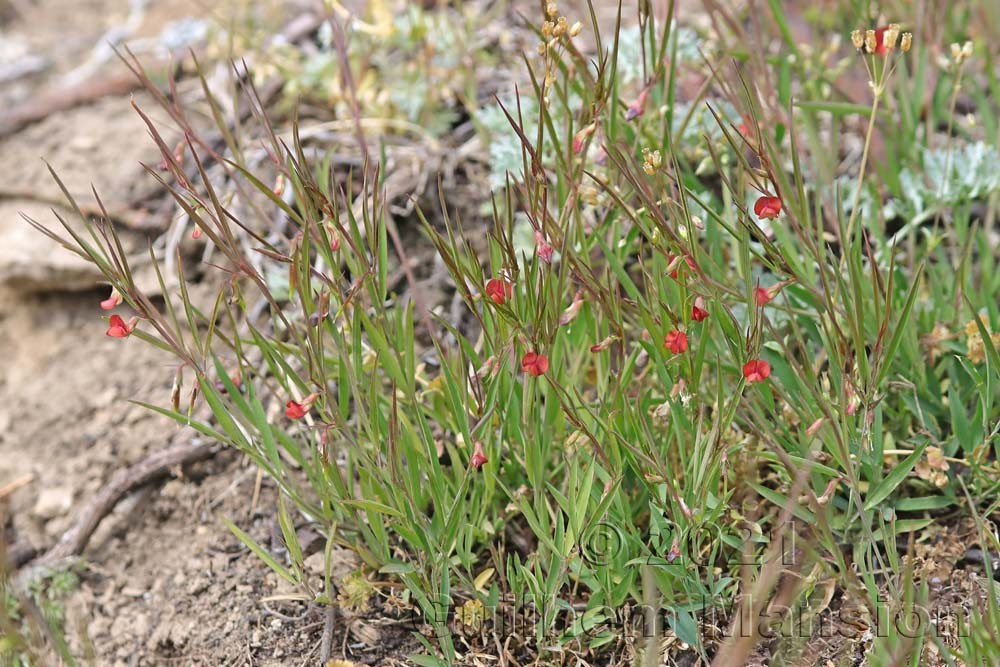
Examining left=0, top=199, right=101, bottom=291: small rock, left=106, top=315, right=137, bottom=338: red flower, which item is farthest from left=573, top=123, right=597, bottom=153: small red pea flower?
left=0, top=199, right=101, bottom=291: small rock

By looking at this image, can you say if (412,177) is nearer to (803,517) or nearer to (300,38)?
(300,38)

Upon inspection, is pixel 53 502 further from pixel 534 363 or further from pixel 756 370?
pixel 756 370

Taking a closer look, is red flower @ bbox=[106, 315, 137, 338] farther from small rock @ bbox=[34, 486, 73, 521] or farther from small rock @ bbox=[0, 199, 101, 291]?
small rock @ bbox=[0, 199, 101, 291]

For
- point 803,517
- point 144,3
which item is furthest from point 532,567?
point 144,3

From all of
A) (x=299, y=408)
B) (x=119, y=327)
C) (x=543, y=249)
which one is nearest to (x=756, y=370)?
(x=543, y=249)

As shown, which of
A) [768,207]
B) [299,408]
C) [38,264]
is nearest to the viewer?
[768,207]
